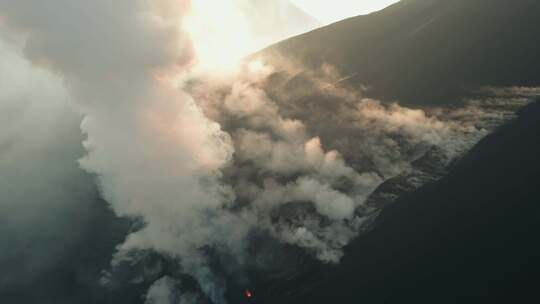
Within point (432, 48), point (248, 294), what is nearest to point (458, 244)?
point (248, 294)

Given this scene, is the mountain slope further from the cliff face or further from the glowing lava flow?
the cliff face

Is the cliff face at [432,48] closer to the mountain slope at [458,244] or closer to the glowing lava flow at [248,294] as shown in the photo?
the mountain slope at [458,244]

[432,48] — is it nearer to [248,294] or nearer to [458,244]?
[458,244]

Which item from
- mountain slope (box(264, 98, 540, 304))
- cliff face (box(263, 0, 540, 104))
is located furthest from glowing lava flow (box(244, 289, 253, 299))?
cliff face (box(263, 0, 540, 104))

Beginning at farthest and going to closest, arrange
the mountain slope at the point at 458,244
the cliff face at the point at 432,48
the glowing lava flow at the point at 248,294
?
1. the cliff face at the point at 432,48
2. the glowing lava flow at the point at 248,294
3. the mountain slope at the point at 458,244

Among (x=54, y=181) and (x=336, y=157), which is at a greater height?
(x=54, y=181)

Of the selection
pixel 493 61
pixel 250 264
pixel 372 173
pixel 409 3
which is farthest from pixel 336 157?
pixel 409 3

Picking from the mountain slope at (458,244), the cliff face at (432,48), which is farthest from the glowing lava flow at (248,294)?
the cliff face at (432,48)

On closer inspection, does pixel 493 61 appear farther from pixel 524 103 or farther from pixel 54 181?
pixel 54 181
